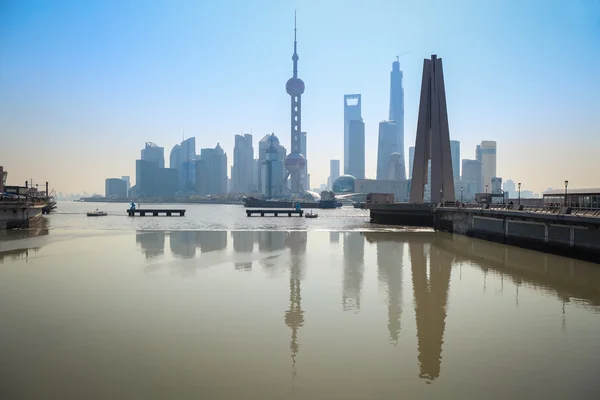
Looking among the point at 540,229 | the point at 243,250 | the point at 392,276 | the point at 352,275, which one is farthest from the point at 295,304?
the point at 540,229

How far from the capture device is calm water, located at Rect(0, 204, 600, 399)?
36.0ft

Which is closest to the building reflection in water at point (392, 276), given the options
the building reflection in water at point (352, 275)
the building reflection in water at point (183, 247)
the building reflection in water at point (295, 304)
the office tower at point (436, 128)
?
the building reflection in water at point (352, 275)

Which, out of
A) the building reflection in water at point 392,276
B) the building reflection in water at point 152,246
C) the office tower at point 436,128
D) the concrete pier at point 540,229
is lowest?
the building reflection in water at point 392,276

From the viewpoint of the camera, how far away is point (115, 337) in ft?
48.0

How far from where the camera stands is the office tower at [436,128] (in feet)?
276

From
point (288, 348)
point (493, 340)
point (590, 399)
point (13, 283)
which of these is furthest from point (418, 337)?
point (13, 283)

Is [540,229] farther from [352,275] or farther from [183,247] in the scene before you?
[183,247]

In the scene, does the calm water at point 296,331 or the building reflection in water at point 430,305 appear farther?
the building reflection in water at point 430,305

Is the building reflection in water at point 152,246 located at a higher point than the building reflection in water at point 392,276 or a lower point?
higher

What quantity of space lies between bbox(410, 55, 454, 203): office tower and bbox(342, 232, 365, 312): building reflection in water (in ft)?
144

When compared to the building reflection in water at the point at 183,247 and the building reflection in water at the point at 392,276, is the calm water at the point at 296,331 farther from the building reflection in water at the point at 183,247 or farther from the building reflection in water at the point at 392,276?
the building reflection in water at the point at 183,247

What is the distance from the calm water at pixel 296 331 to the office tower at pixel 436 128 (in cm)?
5516

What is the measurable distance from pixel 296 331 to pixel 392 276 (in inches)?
520

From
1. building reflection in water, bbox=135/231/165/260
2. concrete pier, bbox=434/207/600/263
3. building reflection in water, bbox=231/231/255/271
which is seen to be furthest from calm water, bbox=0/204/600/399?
building reflection in water, bbox=135/231/165/260
